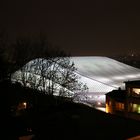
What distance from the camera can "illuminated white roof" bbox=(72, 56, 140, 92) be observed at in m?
33.8

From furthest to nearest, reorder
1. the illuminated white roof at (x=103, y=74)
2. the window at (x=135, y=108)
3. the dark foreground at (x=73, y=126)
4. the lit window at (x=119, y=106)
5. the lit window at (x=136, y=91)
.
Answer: the illuminated white roof at (x=103, y=74), the lit window at (x=119, y=106), the lit window at (x=136, y=91), the window at (x=135, y=108), the dark foreground at (x=73, y=126)

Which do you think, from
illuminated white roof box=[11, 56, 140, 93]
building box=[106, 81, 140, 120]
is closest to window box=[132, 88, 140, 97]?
building box=[106, 81, 140, 120]

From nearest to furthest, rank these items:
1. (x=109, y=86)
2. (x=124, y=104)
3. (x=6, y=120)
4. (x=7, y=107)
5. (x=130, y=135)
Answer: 1. (x=130, y=135)
2. (x=6, y=120)
3. (x=7, y=107)
4. (x=124, y=104)
5. (x=109, y=86)

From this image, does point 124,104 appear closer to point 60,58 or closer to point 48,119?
point 60,58

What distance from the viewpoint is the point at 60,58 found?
2511 cm

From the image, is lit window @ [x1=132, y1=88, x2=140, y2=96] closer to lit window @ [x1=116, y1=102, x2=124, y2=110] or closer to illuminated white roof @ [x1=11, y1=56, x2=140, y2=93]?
lit window @ [x1=116, y1=102, x2=124, y2=110]

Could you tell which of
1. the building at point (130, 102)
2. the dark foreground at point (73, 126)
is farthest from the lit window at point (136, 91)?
the dark foreground at point (73, 126)

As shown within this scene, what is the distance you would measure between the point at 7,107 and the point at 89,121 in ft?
14.7

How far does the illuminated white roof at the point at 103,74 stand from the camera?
33.8m

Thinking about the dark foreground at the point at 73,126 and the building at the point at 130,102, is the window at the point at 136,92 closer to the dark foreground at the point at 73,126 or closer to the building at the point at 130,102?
the building at the point at 130,102

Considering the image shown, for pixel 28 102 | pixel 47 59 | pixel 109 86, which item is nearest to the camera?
pixel 28 102

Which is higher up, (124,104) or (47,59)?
(47,59)

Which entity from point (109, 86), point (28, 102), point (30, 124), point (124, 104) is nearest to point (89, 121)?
point (30, 124)

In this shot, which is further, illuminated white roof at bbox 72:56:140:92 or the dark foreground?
illuminated white roof at bbox 72:56:140:92
